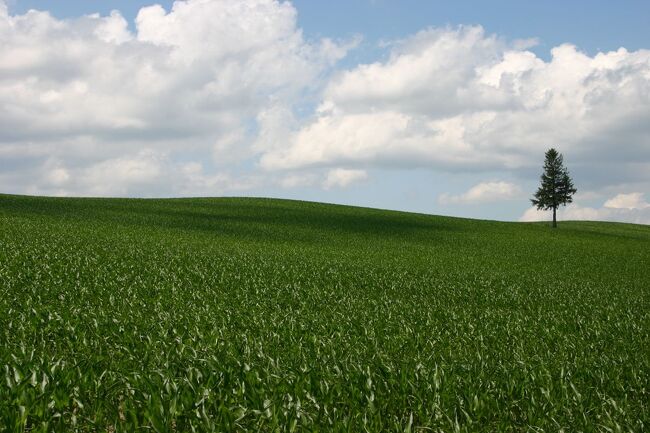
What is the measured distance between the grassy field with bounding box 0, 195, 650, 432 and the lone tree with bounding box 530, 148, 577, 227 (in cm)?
4604

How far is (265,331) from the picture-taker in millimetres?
12148

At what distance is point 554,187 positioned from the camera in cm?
7831

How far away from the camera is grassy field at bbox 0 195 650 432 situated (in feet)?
21.8

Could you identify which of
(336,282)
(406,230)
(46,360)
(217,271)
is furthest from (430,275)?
(406,230)

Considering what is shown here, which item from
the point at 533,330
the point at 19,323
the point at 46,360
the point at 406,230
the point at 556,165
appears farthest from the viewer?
the point at 556,165

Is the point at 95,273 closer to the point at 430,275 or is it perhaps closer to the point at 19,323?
the point at 19,323

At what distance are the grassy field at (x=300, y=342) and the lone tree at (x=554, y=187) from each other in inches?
1813

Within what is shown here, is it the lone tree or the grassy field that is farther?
the lone tree

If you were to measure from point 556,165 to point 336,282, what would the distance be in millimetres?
64224

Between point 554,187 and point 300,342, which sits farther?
point 554,187

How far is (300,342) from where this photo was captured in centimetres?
1098

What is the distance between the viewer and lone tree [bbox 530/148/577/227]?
78250 millimetres

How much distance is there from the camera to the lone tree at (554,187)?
257ft

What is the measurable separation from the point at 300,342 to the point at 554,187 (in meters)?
73.9
